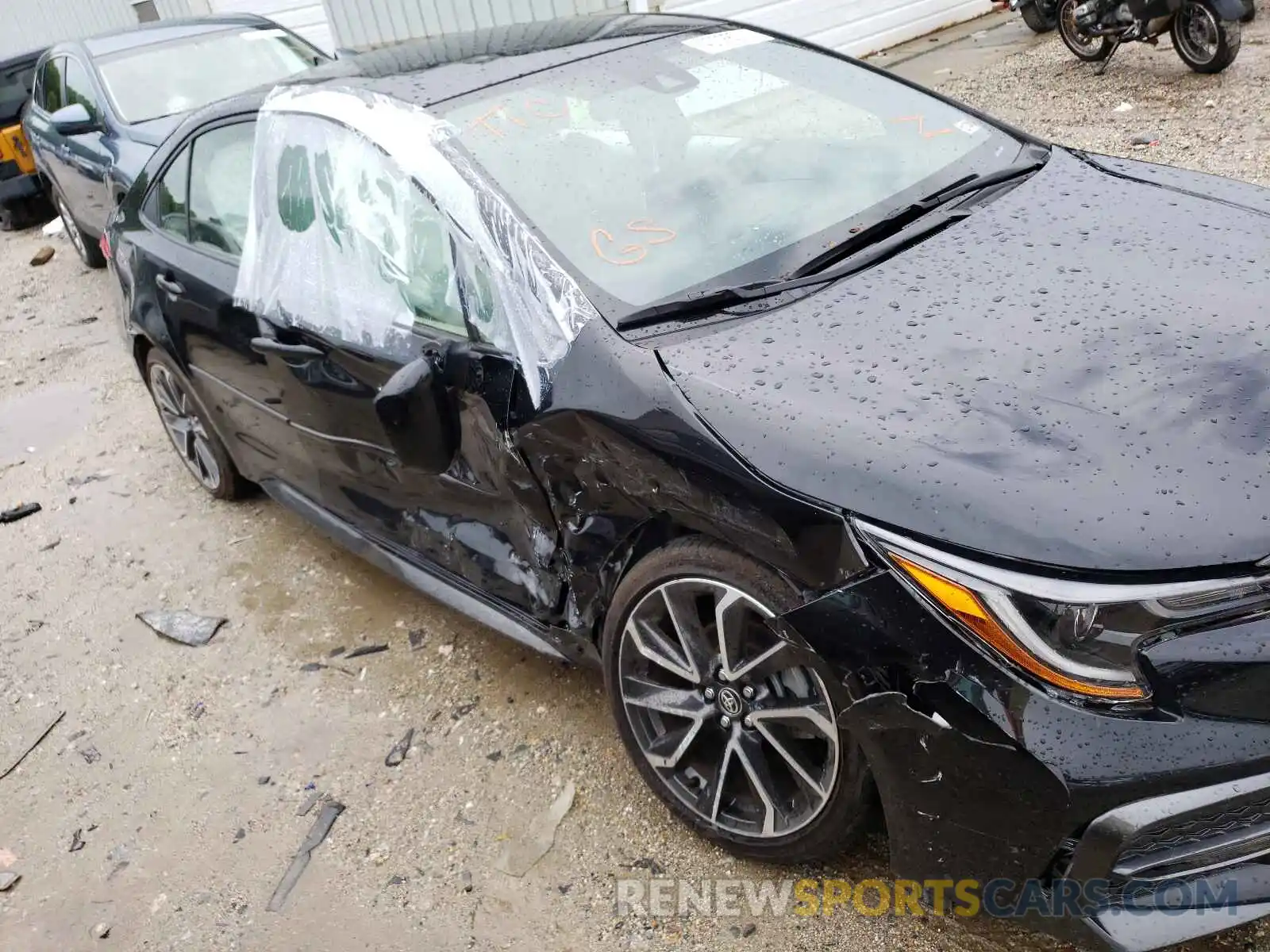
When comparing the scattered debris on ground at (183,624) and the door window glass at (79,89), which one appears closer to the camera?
the scattered debris on ground at (183,624)

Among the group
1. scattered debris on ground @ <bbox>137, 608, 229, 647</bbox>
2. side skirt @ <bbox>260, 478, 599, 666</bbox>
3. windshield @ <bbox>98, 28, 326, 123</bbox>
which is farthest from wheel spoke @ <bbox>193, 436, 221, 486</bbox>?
windshield @ <bbox>98, 28, 326, 123</bbox>

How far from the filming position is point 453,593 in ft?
9.64

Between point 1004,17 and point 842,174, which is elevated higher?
point 842,174

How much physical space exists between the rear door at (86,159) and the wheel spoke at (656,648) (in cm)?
539

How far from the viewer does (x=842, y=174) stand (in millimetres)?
2734

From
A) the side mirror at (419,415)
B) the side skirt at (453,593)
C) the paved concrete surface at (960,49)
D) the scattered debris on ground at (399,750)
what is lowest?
the scattered debris on ground at (399,750)

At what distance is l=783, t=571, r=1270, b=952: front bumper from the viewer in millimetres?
1602

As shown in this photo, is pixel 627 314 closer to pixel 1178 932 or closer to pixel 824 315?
pixel 824 315

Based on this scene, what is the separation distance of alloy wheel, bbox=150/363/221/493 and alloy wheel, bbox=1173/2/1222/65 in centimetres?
652

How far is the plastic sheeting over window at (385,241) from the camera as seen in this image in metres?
2.35

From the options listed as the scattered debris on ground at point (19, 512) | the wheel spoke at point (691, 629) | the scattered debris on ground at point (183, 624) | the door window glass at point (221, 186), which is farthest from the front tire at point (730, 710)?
the scattered debris on ground at point (19, 512)

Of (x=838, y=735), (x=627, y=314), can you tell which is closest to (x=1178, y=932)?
(x=838, y=735)

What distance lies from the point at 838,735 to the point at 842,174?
1483 millimetres

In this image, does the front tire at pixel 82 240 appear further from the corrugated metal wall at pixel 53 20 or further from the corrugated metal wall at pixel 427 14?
the corrugated metal wall at pixel 53 20
